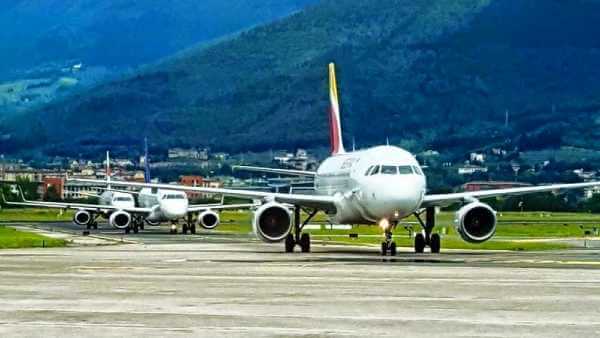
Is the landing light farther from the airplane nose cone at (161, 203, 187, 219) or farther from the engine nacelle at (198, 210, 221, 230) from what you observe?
the airplane nose cone at (161, 203, 187, 219)

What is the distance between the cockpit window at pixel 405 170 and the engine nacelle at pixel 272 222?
3.99 m

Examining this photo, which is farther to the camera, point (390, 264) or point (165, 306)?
point (390, 264)

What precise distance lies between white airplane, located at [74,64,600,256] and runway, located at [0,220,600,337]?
3372 mm

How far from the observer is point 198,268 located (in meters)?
38.9

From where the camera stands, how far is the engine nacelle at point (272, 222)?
4988cm

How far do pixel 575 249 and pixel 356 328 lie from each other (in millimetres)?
33800

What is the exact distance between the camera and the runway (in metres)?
22.2

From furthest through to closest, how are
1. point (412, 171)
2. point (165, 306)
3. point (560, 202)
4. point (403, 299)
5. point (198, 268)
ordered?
point (560, 202)
point (412, 171)
point (198, 268)
point (403, 299)
point (165, 306)

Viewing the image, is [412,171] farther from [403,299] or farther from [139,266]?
[403,299]

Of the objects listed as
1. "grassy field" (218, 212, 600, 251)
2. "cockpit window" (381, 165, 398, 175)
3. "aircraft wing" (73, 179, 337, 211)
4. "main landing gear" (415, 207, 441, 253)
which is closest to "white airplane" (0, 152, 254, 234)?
"grassy field" (218, 212, 600, 251)

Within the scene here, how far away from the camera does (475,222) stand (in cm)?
4934

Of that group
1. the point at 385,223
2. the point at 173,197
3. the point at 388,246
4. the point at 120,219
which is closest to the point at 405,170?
the point at 385,223

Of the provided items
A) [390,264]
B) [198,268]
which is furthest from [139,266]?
[390,264]

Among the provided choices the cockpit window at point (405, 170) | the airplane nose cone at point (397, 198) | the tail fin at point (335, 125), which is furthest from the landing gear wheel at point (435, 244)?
the tail fin at point (335, 125)
